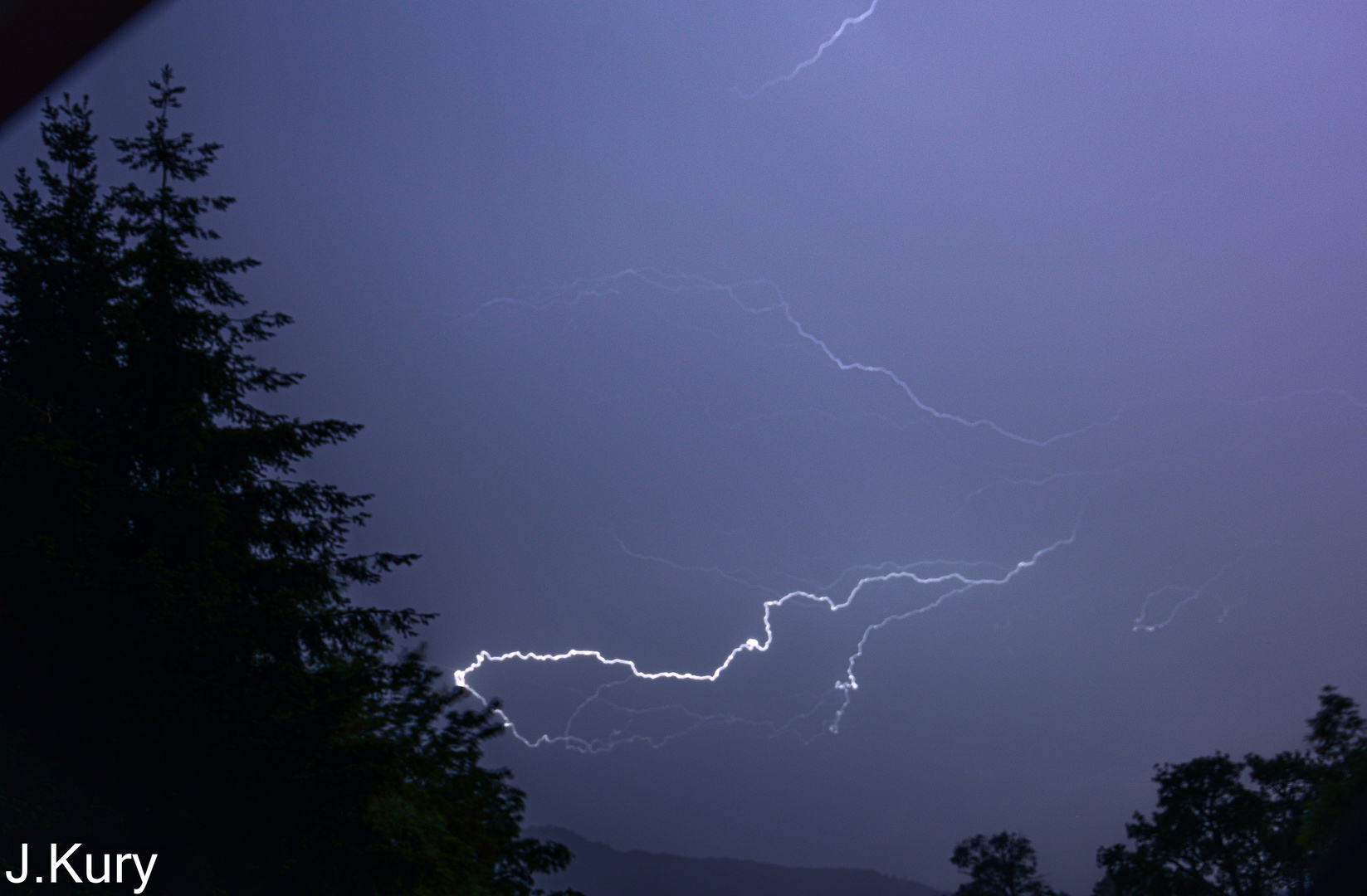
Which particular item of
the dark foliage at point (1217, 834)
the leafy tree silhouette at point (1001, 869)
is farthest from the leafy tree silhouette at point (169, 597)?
the leafy tree silhouette at point (1001, 869)

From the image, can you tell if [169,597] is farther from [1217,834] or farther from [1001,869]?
[1001,869]

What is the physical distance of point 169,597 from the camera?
19.5 feet

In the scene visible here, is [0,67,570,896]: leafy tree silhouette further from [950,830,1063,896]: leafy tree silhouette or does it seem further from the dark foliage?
[950,830,1063,896]: leafy tree silhouette

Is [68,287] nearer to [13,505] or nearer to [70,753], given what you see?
[13,505]

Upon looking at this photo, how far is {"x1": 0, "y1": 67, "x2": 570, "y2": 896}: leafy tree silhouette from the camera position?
5.71 m

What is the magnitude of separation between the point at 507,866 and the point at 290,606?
681 cm

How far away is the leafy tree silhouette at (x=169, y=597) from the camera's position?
571cm

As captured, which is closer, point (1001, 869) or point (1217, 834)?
point (1217, 834)

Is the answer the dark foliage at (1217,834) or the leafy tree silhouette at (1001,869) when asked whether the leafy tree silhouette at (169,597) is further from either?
the leafy tree silhouette at (1001,869)

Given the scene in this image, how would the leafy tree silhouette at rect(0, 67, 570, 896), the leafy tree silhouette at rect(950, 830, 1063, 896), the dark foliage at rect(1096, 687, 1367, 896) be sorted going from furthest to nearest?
1. the leafy tree silhouette at rect(950, 830, 1063, 896)
2. the dark foliage at rect(1096, 687, 1367, 896)
3. the leafy tree silhouette at rect(0, 67, 570, 896)

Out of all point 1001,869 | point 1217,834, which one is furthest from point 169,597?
point 1001,869

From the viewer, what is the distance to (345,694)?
6.60 metres

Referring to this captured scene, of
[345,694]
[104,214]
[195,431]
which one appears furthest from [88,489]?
[104,214]

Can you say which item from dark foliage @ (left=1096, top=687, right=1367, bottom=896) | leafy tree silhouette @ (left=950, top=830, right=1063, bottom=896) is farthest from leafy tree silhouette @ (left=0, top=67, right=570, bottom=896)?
leafy tree silhouette @ (left=950, top=830, right=1063, bottom=896)
